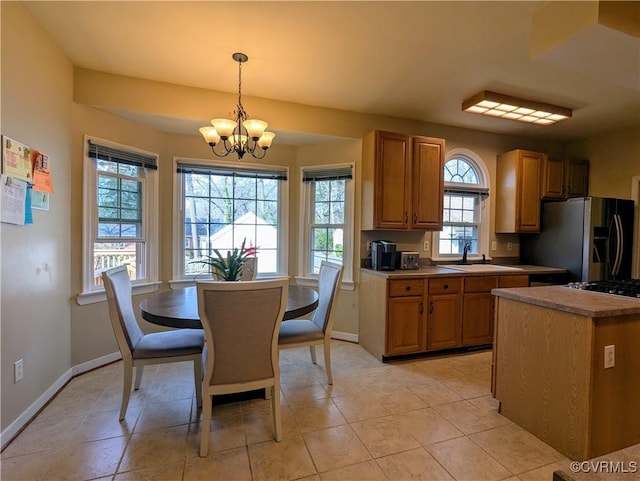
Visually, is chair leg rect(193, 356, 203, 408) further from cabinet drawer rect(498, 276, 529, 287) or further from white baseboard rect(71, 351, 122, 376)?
cabinet drawer rect(498, 276, 529, 287)

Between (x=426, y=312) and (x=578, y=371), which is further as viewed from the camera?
(x=426, y=312)

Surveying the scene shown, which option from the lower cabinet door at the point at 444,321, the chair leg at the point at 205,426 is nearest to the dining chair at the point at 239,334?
the chair leg at the point at 205,426

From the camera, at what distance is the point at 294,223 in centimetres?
378

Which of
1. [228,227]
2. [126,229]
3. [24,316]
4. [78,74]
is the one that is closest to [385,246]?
[228,227]

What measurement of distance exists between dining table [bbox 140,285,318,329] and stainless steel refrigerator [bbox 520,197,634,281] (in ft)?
10.2

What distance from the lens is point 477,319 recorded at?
10.8 feet

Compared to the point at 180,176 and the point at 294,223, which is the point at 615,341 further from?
the point at 180,176

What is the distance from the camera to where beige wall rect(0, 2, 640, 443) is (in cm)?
191

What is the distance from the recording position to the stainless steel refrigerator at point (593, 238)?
339 centimetres

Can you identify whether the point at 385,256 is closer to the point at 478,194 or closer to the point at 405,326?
the point at 405,326

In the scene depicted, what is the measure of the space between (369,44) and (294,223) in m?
2.07

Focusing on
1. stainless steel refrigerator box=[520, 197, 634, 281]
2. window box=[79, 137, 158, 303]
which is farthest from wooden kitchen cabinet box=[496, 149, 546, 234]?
window box=[79, 137, 158, 303]

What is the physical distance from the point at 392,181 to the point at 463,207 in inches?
53.7

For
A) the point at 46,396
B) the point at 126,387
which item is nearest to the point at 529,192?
the point at 126,387
